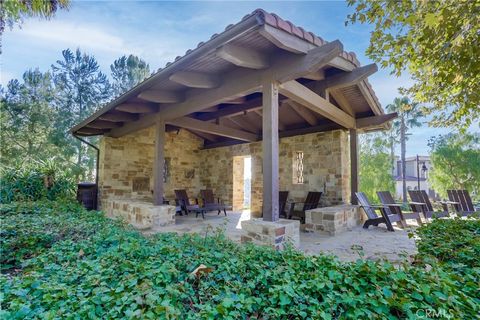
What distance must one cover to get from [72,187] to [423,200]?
32.2 ft

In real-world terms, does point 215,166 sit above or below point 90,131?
below

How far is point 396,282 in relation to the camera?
151 centimetres

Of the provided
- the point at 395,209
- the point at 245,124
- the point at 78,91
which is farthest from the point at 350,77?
the point at 78,91

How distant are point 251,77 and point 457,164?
12817mm

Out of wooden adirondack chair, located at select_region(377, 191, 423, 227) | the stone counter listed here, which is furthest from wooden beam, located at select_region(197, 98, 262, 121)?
wooden adirondack chair, located at select_region(377, 191, 423, 227)

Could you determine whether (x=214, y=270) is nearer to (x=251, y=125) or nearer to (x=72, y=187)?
(x=251, y=125)

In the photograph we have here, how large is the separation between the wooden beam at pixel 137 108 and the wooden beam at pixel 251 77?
0.24m

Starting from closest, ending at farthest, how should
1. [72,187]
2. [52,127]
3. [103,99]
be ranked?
[72,187]
[52,127]
[103,99]

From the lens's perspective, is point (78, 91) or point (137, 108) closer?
point (137, 108)

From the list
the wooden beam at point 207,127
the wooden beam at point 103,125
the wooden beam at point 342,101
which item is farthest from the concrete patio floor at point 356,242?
the wooden beam at point 103,125

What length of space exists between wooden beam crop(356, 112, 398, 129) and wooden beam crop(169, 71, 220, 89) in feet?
12.6

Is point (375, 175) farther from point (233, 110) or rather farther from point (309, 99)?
point (309, 99)

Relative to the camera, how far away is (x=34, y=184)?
23.1 feet

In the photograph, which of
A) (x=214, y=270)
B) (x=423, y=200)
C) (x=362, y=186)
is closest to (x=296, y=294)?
(x=214, y=270)
